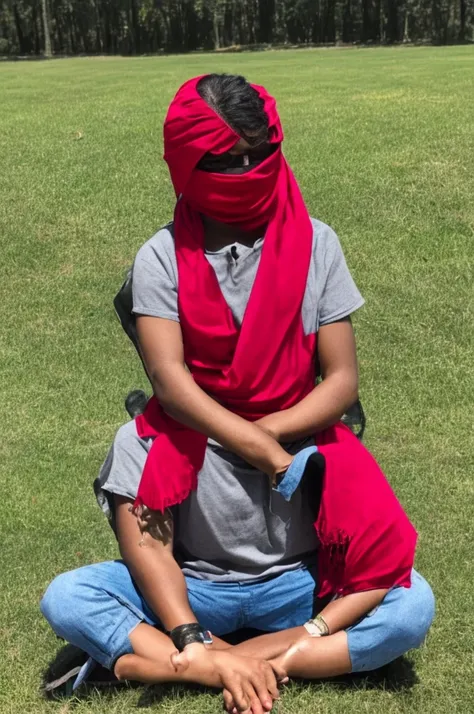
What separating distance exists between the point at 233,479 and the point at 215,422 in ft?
0.69

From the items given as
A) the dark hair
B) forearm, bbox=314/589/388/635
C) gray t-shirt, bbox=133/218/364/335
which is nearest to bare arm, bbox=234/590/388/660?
forearm, bbox=314/589/388/635

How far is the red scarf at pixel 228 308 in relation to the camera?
2.99m

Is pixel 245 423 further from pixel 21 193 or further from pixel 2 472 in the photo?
pixel 21 193

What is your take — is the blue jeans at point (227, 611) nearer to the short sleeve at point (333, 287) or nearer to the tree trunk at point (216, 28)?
the short sleeve at point (333, 287)

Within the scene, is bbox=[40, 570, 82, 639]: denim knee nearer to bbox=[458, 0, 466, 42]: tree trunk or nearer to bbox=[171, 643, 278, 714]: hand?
bbox=[171, 643, 278, 714]: hand

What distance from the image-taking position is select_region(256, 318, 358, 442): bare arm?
3.03 m

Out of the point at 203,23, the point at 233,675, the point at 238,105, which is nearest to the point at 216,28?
the point at 203,23

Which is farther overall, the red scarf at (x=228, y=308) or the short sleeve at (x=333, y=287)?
the short sleeve at (x=333, y=287)

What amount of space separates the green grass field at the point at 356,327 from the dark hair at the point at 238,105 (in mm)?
1661

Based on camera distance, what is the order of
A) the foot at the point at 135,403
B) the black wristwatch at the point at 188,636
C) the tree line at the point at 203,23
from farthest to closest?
the tree line at the point at 203,23 → the foot at the point at 135,403 → the black wristwatch at the point at 188,636

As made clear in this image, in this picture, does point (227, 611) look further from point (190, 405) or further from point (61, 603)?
point (190, 405)

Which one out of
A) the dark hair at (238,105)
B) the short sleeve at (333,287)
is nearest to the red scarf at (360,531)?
the short sleeve at (333,287)

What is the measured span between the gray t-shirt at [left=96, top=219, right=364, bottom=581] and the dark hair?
34cm

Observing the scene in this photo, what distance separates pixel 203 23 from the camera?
65500mm
